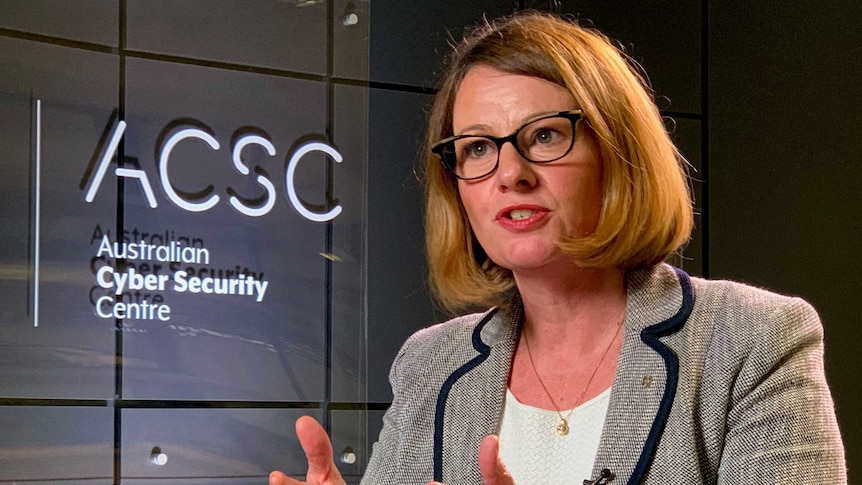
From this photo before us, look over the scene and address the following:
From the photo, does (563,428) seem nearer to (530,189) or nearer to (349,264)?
(530,189)

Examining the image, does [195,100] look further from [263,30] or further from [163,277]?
[163,277]

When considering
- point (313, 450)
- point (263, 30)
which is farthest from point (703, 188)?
point (313, 450)

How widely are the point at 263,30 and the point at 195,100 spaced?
13.4 inches

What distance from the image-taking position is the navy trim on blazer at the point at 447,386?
1861 mm

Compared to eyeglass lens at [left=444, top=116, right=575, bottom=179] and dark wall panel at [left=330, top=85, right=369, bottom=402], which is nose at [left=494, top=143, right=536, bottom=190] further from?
dark wall panel at [left=330, top=85, right=369, bottom=402]

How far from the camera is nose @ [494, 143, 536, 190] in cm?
179

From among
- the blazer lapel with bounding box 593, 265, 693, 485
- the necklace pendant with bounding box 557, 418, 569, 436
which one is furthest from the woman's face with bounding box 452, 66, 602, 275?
the necklace pendant with bounding box 557, 418, 569, 436

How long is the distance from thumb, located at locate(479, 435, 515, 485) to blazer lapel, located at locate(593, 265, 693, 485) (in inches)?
11.6

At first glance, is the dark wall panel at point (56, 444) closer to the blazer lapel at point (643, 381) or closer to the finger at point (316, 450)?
the finger at point (316, 450)

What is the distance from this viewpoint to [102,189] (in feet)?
10.0

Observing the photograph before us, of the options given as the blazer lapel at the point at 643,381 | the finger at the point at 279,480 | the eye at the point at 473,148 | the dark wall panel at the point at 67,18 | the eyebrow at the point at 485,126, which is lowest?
the finger at the point at 279,480

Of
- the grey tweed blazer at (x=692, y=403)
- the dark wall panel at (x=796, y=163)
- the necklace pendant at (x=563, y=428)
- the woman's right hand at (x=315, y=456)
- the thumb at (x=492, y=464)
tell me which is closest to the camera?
the thumb at (x=492, y=464)

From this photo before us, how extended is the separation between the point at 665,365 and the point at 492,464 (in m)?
0.44

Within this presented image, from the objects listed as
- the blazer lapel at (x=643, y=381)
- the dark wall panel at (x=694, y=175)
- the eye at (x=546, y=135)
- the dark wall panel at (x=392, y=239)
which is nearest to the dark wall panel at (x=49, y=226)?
the dark wall panel at (x=392, y=239)
